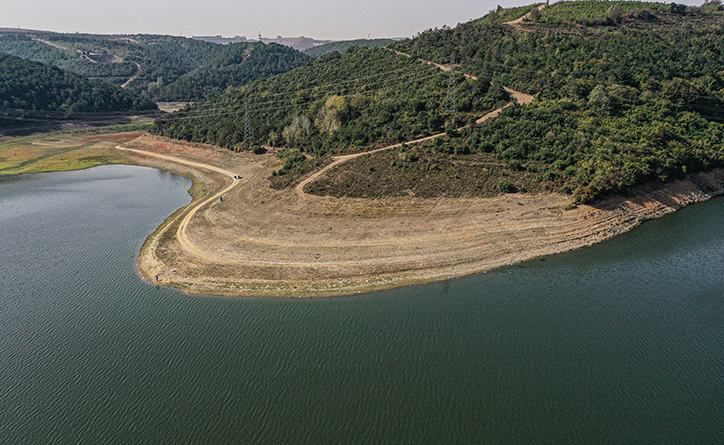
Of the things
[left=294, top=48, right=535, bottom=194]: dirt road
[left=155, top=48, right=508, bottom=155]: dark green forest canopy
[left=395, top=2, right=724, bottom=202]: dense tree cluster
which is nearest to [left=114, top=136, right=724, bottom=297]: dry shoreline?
[left=294, top=48, right=535, bottom=194]: dirt road

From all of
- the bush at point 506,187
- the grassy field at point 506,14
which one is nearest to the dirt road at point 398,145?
the bush at point 506,187

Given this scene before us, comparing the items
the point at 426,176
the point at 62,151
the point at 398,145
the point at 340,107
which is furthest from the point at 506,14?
the point at 62,151

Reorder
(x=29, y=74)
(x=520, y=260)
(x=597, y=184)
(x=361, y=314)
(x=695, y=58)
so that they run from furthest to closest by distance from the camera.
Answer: (x=29, y=74) → (x=695, y=58) → (x=597, y=184) → (x=520, y=260) → (x=361, y=314)

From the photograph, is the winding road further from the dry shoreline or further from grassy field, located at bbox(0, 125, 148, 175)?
grassy field, located at bbox(0, 125, 148, 175)

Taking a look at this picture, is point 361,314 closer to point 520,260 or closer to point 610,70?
point 520,260

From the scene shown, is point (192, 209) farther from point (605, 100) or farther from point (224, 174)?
point (605, 100)

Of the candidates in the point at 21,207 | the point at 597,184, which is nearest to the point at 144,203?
the point at 21,207
